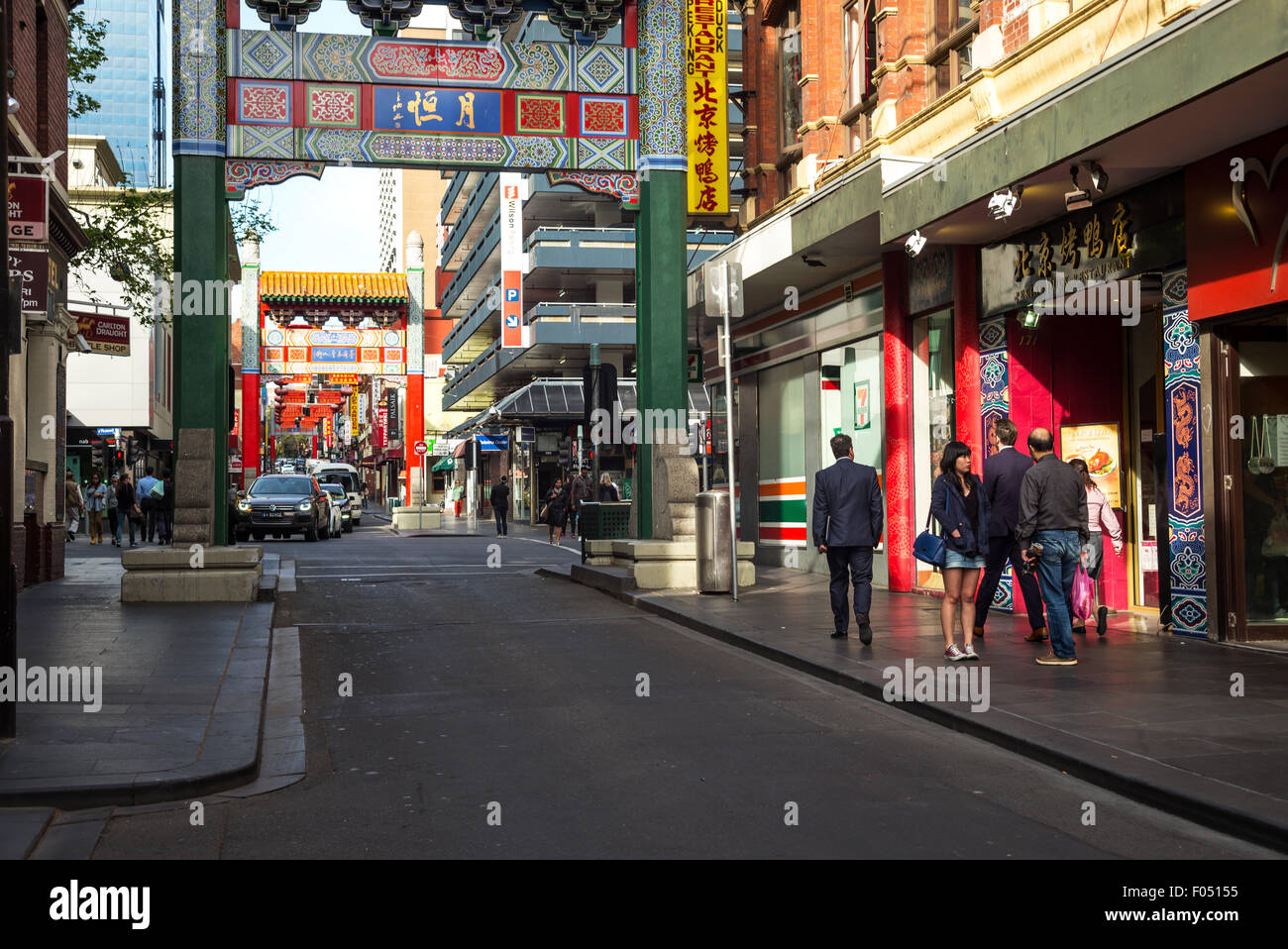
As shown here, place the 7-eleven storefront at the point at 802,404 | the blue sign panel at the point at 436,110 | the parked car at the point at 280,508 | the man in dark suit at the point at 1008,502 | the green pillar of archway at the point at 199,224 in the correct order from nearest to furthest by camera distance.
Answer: the man in dark suit at the point at 1008,502
the green pillar of archway at the point at 199,224
the blue sign panel at the point at 436,110
the 7-eleven storefront at the point at 802,404
the parked car at the point at 280,508

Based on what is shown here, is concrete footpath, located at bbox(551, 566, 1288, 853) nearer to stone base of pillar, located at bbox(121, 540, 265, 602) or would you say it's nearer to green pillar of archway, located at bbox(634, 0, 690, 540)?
green pillar of archway, located at bbox(634, 0, 690, 540)

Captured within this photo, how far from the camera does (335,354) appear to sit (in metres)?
49.3

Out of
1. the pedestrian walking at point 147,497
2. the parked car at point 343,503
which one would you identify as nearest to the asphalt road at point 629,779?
the pedestrian walking at point 147,497

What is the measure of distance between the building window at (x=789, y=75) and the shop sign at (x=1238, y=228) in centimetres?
880

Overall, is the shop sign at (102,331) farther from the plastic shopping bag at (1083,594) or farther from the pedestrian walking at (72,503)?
the plastic shopping bag at (1083,594)

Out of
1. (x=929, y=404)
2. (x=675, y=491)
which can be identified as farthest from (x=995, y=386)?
(x=675, y=491)

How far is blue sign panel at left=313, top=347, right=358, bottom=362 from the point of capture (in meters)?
48.5

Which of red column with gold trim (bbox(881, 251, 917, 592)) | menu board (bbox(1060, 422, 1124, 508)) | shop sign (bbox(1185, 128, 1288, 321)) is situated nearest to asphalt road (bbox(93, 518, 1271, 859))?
menu board (bbox(1060, 422, 1124, 508))

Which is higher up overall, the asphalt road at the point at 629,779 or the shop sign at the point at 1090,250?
the shop sign at the point at 1090,250

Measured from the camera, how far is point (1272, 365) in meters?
10.8

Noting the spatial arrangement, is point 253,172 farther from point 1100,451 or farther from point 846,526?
point 1100,451

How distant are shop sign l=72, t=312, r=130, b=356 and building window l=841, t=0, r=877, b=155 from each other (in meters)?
11.6

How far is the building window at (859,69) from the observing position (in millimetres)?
16422
